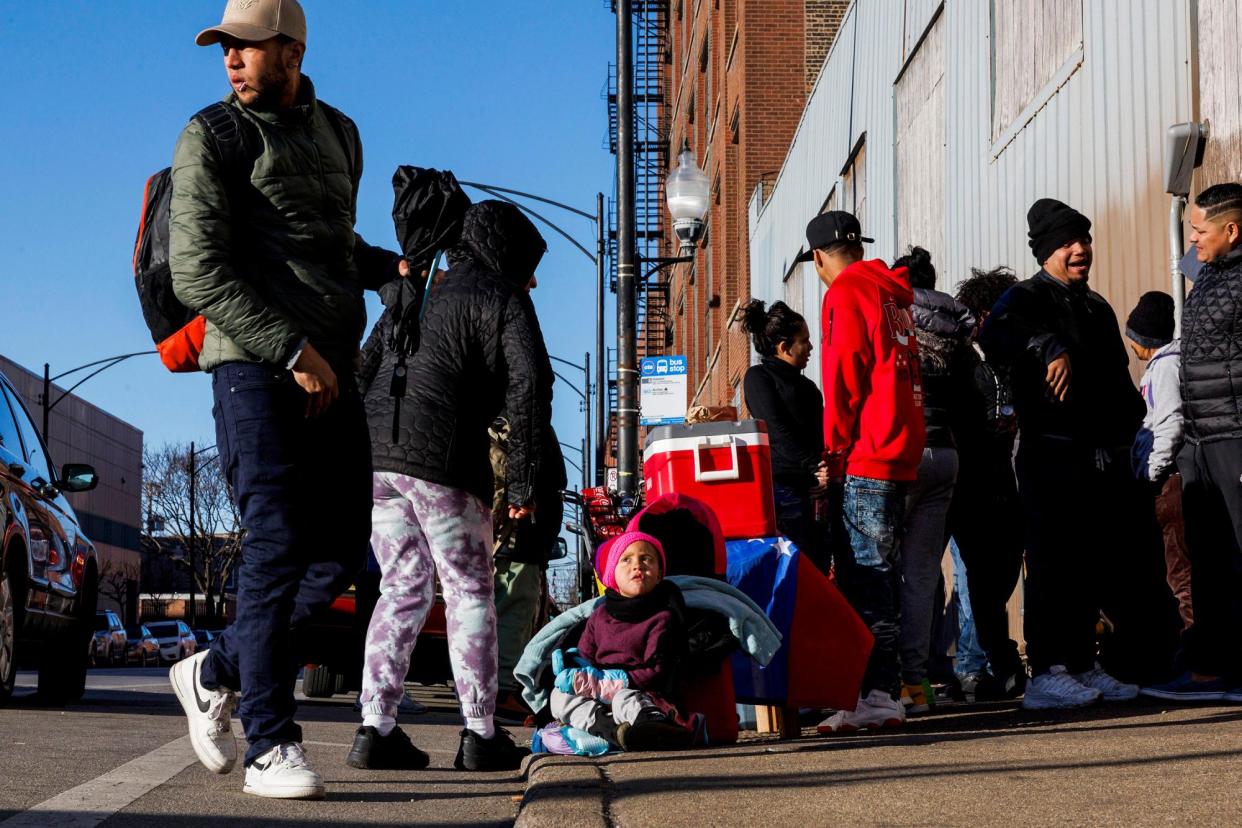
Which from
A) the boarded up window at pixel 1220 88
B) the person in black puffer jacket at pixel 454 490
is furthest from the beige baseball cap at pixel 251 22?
the boarded up window at pixel 1220 88

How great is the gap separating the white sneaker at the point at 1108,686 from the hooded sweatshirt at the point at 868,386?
1.28 meters

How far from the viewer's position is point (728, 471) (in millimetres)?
7254

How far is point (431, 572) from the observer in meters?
6.10

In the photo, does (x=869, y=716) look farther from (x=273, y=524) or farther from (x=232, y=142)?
(x=232, y=142)

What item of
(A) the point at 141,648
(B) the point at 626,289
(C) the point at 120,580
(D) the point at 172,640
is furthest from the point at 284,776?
(C) the point at 120,580

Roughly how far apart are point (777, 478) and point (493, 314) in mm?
2522

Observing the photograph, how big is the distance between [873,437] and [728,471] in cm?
68

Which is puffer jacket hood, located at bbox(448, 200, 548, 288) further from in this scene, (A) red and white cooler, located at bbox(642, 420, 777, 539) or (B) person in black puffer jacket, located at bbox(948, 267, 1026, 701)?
(B) person in black puffer jacket, located at bbox(948, 267, 1026, 701)

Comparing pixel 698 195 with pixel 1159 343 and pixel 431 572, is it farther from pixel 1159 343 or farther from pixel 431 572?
pixel 431 572

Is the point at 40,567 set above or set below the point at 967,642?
above

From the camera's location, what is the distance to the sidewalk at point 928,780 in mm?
3949

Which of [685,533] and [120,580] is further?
[120,580]

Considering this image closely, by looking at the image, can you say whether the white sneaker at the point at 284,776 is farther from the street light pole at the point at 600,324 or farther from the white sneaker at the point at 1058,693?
the street light pole at the point at 600,324

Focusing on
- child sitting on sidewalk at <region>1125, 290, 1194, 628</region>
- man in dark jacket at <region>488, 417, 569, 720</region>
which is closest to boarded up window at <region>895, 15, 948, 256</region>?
child sitting on sidewalk at <region>1125, 290, 1194, 628</region>
